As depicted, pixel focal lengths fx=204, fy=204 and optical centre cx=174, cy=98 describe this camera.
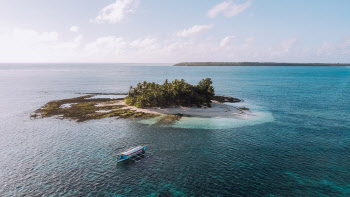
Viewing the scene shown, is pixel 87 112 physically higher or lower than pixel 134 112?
lower

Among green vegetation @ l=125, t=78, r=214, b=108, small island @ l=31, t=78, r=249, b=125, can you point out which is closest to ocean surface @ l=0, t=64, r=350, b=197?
small island @ l=31, t=78, r=249, b=125

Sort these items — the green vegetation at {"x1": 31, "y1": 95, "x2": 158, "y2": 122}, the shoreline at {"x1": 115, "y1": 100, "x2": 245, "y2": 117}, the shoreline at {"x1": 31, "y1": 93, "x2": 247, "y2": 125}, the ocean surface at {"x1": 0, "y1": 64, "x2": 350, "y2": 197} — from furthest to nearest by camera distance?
the shoreline at {"x1": 115, "y1": 100, "x2": 245, "y2": 117}
the green vegetation at {"x1": 31, "y1": 95, "x2": 158, "y2": 122}
the shoreline at {"x1": 31, "y1": 93, "x2": 247, "y2": 125}
the ocean surface at {"x1": 0, "y1": 64, "x2": 350, "y2": 197}

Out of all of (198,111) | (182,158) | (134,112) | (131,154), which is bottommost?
(182,158)

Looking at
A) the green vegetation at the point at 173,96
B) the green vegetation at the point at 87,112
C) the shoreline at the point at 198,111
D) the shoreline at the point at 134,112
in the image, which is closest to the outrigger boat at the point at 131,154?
the shoreline at the point at 134,112

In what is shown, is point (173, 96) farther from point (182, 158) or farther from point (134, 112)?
point (182, 158)

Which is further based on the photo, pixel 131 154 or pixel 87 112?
pixel 87 112

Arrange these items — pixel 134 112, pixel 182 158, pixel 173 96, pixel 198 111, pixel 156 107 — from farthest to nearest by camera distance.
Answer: pixel 156 107
pixel 173 96
pixel 198 111
pixel 134 112
pixel 182 158

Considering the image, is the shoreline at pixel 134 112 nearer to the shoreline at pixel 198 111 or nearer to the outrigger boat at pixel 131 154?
Answer: the shoreline at pixel 198 111

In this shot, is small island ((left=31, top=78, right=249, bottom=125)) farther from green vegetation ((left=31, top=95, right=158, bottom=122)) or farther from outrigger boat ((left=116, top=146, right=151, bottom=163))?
outrigger boat ((left=116, top=146, right=151, bottom=163))

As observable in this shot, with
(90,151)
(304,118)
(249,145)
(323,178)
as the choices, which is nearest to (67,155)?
(90,151)

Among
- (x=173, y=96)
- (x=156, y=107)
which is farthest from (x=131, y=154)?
(x=156, y=107)
